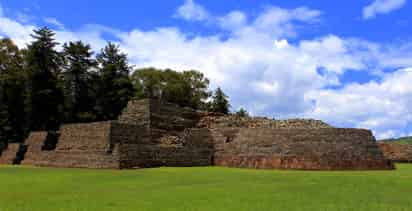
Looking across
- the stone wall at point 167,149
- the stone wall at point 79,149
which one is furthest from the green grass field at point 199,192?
the stone wall at point 79,149

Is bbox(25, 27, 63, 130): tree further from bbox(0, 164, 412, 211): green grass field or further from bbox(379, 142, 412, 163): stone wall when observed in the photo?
bbox(379, 142, 412, 163): stone wall

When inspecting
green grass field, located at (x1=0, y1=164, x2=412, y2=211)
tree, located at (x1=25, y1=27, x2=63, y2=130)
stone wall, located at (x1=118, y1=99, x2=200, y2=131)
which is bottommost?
green grass field, located at (x1=0, y1=164, x2=412, y2=211)

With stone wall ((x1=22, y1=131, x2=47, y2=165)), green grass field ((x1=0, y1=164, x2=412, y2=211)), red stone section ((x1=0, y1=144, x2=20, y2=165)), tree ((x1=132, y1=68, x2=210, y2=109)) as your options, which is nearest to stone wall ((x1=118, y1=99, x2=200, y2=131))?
stone wall ((x1=22, y1=131, x2=47, y2=165))

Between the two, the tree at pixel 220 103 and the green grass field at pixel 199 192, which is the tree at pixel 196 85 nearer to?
the tree at pixel 220 103

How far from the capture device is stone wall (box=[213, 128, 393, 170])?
25.3m

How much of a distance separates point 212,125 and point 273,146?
8585 millimetres

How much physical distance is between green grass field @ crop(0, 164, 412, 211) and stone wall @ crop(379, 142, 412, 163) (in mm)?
23366

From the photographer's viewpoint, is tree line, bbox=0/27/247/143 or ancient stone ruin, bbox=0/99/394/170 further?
tree line, bbox=0/27/247/143

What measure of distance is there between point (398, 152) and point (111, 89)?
26.4 meters

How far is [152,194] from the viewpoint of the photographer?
1390cm

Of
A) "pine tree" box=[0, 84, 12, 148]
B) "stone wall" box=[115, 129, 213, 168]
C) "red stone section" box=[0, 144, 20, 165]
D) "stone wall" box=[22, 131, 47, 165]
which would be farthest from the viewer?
"pine tree" box=[0, 84, 12, 148]

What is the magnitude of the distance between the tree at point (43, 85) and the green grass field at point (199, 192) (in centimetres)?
2304

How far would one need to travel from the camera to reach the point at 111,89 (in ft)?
156

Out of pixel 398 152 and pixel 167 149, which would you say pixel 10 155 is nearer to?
pixel 167 149
